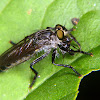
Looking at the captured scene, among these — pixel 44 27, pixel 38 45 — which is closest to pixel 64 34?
pixel 44 27

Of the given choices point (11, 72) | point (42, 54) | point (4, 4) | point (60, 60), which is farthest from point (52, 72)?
point (4, 4)

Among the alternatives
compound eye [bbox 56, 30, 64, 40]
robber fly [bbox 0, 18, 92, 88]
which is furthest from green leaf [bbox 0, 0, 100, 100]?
compound eye [bbox 56, 30, 64, 40]

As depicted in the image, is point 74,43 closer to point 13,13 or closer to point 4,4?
point 13,13

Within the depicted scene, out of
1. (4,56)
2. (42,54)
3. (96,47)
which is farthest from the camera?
(42,54)

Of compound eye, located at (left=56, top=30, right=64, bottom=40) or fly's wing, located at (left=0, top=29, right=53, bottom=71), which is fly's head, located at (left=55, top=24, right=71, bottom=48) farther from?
fly's wing, located at (left=0, top=29, right=53, bottom=71)

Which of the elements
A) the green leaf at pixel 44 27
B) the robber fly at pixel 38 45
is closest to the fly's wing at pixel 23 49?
the robber fly at pixel 38 45

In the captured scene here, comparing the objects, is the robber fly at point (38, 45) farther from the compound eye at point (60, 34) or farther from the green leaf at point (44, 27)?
the green leaf at point (44, 27)
